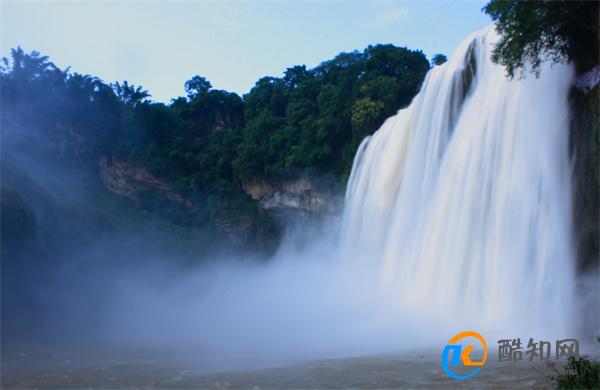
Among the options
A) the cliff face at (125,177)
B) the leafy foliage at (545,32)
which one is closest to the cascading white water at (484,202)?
the leafy foliage at (545,32)

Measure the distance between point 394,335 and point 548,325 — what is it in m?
3.63

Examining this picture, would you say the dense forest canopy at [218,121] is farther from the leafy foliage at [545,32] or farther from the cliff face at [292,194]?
the leafy foliage at [545,32]

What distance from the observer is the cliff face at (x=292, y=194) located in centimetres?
2877

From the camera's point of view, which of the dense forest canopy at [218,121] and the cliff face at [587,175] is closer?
the cliff face at [587,175]

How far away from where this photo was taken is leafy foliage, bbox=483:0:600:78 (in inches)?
423

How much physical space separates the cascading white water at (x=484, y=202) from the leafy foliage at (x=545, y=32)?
0.69 m

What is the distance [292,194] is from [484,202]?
1739 cm

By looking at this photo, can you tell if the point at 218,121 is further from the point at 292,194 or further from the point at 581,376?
the point at 581,376

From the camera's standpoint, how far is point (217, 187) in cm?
3278

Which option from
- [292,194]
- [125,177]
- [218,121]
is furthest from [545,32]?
[218,121]

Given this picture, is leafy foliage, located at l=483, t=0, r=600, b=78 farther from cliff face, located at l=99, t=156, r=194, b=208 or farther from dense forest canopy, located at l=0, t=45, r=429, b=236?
cliff face, located at l=99, t=156, r=194, b=208

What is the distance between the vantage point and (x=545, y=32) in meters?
11.2

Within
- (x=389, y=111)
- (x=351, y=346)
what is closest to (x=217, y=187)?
(x=389, y=111)

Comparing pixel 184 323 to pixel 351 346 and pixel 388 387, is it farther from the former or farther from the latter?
pixel 388 387
